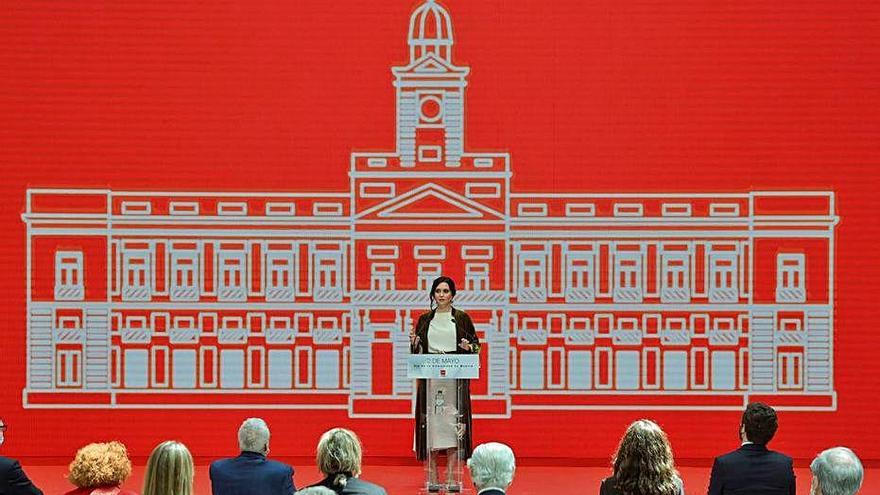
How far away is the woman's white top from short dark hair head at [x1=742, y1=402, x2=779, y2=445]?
2452 millimetres

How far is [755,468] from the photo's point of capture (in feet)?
14.8

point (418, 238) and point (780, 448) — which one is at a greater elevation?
point (418, 238)

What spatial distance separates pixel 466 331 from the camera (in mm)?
6758

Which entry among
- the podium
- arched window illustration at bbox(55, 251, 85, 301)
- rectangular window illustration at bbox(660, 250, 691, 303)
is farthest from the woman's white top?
arched window illustration at bbox(55, 251, 85, 301)

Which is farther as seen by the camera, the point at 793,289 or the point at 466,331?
the point at 793,289

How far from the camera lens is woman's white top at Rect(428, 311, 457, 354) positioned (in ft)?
22.2

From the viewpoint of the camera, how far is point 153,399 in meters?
7.84

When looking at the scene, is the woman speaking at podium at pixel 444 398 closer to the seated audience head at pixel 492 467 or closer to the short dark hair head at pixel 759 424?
the short dark hair head at pixel 759 424

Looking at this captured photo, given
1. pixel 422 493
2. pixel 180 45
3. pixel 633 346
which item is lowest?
pixel 422 493

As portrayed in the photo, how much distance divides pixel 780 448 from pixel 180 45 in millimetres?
4861

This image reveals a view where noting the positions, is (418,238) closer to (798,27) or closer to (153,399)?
(153,399)

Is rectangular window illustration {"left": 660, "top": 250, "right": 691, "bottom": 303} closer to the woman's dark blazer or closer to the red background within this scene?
the red background

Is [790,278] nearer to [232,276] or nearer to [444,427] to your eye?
[444,427]

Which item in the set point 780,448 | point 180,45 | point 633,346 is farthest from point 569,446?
point 180,45
